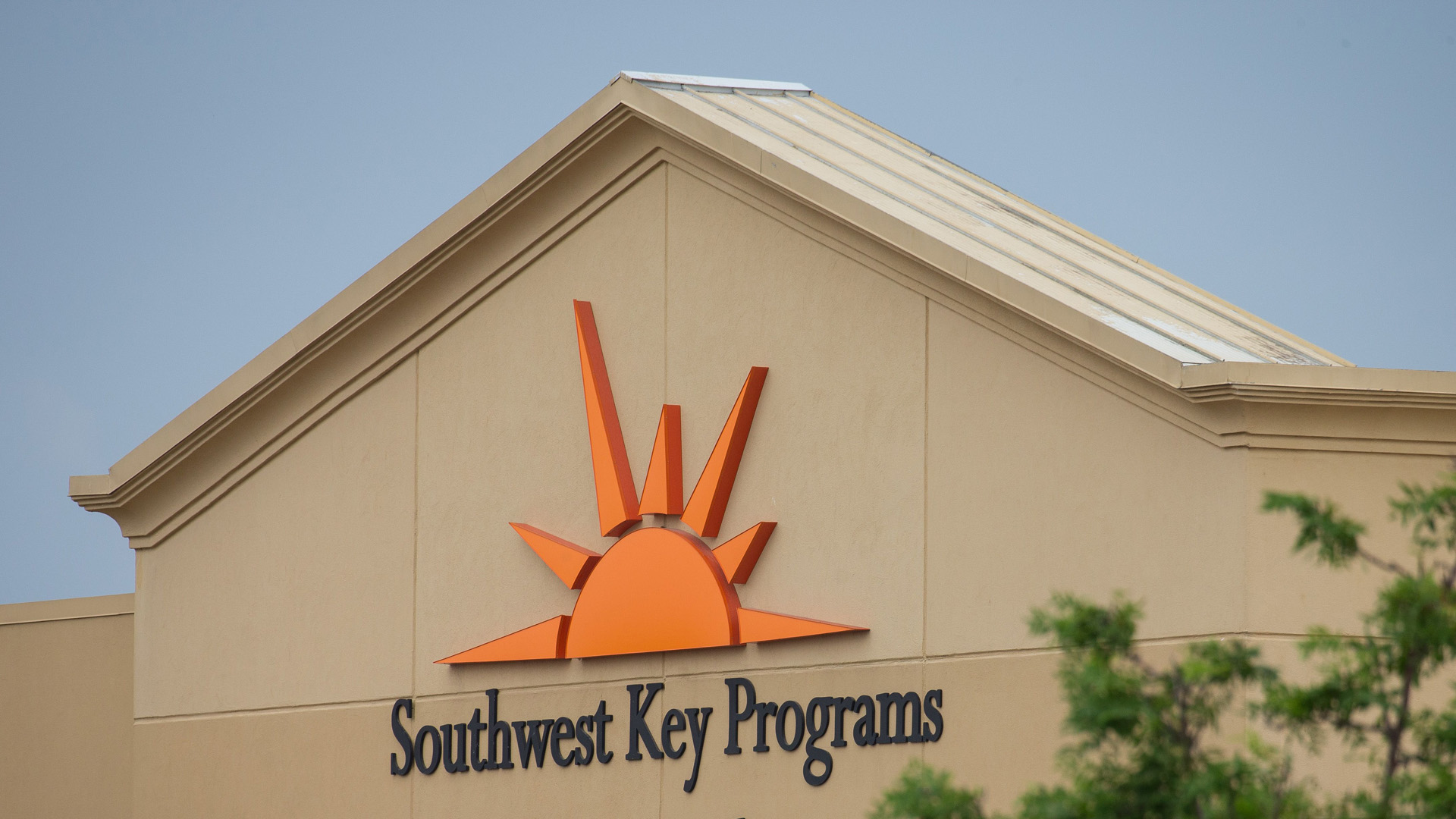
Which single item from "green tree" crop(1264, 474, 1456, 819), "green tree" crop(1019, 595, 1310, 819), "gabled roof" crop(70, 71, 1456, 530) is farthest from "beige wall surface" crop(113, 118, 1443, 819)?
"green tree" crop(1019, 595, 1310, 819)

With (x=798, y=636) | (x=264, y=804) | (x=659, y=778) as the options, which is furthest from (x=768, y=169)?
(x=264, y=804)

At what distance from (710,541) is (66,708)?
8.00 metres

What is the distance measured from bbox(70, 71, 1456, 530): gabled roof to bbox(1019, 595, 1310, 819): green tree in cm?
493

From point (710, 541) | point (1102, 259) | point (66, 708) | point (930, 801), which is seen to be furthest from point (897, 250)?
point (66, 708)

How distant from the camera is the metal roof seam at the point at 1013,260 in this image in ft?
40.9

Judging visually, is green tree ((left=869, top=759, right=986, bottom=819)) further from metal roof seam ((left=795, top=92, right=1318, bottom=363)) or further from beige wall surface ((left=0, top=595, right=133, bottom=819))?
beige wall surface ((left=0, top=595, right=133, bottom=819))

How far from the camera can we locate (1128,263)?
16750mm

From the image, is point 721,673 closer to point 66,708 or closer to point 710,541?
point 710,541

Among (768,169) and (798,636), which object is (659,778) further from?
(768,169)

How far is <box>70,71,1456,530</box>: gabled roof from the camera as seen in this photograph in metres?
11.6

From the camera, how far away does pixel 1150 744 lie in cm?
650

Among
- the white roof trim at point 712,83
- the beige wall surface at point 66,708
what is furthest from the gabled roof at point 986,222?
the beige wall surface at point 66,708

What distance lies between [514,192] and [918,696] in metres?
5.55

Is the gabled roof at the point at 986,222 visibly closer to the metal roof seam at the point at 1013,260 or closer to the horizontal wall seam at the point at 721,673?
the metal roof seam at the point at 1013,260
